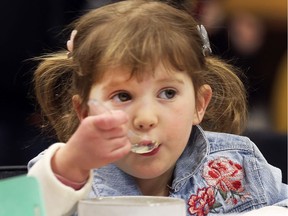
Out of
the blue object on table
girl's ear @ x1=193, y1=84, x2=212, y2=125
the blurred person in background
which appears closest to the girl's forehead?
girl's ear @ x1=193, y1=84, x2=212, y2=125

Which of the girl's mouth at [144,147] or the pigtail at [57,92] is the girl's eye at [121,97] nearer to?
the girl's mouth at [144,147]

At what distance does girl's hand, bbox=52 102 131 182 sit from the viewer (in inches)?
26.4

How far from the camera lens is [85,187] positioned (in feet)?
2.38

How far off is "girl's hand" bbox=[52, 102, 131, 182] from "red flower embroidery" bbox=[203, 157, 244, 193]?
0.24 meters

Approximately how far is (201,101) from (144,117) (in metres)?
0.18

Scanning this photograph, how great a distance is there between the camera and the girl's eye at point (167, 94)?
31.9 inches

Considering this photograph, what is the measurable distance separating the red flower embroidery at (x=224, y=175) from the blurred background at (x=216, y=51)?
0.83 feet

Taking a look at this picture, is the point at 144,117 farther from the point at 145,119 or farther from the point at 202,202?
the point at 202,202

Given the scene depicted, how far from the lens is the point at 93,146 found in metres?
0.69

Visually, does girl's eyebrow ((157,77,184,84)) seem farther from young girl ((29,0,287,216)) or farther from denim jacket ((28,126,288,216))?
denim jacket ((28,126,288,216))

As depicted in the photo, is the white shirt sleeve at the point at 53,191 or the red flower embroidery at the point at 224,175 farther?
the red flower embroidery at the point at 224,175

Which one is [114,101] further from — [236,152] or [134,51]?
[236,152]

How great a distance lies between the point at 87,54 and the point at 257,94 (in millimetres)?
1167

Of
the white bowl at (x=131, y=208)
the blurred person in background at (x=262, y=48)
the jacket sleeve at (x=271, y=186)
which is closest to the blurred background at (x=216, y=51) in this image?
the blurred person in background at (x=262, y=48)
